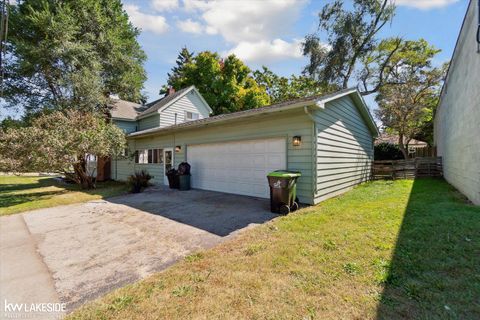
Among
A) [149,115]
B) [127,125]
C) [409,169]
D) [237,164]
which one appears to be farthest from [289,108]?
[127,125]

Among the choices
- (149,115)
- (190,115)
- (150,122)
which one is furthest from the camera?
(190,115)

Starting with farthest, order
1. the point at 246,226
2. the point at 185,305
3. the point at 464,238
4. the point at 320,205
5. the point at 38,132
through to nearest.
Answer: the point at 38,132, the point at 320,205, the point at 246,226, the point at 464,238, the point at 185,305

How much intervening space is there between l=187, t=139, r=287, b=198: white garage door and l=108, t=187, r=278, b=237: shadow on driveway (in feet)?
1.46

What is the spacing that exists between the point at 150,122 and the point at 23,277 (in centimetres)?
1329

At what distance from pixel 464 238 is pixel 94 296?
547cm

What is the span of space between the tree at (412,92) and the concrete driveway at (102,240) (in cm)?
1763

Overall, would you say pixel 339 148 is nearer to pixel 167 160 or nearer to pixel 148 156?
pixel 167 160

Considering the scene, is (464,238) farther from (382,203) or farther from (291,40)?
(291,40)

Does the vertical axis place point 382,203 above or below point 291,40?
below

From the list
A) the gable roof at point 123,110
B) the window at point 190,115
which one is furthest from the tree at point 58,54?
the window at point 190,115

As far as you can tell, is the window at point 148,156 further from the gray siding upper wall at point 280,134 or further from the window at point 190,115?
the window at point 190,115

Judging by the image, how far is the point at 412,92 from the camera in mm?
18875

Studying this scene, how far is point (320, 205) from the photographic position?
6.53 metres

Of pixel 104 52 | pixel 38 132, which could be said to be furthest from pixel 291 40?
pixel 38 132
